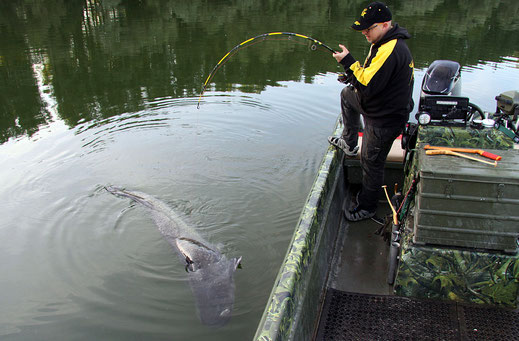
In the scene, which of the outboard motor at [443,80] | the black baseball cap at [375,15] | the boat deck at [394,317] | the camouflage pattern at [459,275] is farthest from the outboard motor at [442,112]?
the boat deck at [394,317]

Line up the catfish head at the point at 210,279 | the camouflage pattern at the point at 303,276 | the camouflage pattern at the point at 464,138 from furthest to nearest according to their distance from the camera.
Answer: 1. the catfish head at the point at 210,279
2. the camouflage pattern at the point at 464,138
3. the camouflage pattern at the point at 303,276

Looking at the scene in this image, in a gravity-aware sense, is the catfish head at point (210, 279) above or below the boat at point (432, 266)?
below

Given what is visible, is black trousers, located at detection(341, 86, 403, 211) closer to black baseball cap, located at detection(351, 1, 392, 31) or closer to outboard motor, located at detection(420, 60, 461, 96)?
black baseball cap, located at detection(351, 1, 392, 31)

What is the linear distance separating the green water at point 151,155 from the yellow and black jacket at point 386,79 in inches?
81.2

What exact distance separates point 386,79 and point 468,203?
53.5 inches

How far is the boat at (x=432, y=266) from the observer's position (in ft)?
8.87

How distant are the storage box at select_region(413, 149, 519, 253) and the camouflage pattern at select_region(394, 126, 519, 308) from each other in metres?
0.07

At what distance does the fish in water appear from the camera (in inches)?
148

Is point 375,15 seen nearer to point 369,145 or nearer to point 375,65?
point 375,65

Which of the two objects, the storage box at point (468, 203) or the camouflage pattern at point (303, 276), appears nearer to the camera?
the camouflage pattern at point (303, 276)

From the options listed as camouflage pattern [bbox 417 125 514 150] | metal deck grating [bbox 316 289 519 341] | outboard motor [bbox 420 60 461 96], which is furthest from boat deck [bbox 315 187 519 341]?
outboard motor [bbox 420 60 461 96]

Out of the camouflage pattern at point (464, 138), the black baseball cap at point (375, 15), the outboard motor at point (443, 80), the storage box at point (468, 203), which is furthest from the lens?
the outboard motor at point (443, 80)

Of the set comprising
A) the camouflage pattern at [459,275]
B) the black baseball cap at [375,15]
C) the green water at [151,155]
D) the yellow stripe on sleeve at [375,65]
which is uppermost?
the black baseball cap at [375,15]

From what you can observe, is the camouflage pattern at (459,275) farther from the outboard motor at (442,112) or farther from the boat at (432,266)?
the outboard motor at (442,112)
